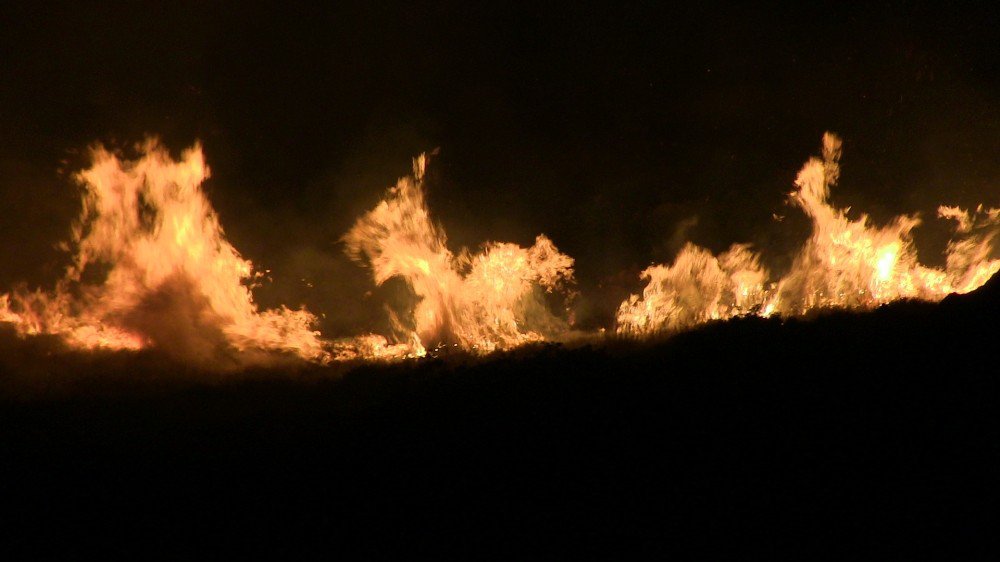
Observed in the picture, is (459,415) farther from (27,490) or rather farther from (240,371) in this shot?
(27,490)

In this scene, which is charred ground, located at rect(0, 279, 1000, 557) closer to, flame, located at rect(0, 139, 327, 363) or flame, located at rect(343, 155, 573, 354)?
flame, located at rect(0, 139, 327, 363)

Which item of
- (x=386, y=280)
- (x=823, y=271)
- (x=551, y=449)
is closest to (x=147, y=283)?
(x=386, y=280)

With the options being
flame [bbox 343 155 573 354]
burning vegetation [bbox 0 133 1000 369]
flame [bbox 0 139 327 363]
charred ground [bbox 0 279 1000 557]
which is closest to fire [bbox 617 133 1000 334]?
burning vegetation [bbox 0 133 1000 369]

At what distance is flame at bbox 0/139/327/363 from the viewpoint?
324 inches

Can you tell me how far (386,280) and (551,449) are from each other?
410cm

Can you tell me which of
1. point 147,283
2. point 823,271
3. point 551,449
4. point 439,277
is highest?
point 823,271

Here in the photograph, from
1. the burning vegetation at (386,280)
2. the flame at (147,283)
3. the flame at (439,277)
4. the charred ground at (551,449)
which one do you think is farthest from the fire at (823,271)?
the flame at (147,283)

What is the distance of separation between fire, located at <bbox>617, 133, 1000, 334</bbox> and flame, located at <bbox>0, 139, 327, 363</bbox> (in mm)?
4590

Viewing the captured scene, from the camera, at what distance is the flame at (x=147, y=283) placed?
27.0 ft

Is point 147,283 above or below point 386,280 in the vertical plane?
below

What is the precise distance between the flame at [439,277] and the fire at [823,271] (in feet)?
4.35

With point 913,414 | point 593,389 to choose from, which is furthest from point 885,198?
point 593,389

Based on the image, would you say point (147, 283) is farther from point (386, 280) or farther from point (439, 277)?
point (439, 277)

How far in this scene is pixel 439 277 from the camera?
30.1 ft
